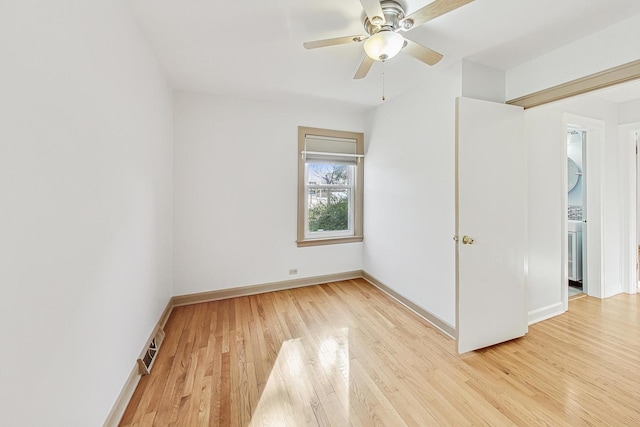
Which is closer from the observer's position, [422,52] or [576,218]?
[422,52]

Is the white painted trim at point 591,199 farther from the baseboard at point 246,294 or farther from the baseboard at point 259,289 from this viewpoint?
the baseboard at point 259,289

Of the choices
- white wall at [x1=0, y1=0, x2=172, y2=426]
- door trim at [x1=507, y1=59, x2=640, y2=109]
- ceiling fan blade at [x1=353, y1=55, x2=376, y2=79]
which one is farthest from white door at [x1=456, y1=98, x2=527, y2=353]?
white wall at [x1=0, y1=0, x2=172, y2=426]

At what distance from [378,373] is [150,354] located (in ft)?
5.97

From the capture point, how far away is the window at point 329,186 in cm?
343

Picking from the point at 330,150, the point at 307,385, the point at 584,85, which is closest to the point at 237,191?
the point at 330,150

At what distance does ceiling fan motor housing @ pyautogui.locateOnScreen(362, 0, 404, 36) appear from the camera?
4.85 feet

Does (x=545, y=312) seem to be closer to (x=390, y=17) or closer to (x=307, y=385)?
(x=307, y=385)

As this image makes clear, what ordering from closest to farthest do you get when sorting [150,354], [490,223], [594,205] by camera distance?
[150,354] → [490,223] → [594,205]

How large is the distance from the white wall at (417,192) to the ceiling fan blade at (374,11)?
114 centimetres

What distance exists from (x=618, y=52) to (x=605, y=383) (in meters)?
2.30

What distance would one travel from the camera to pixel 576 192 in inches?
145

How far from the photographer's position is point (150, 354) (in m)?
1.96

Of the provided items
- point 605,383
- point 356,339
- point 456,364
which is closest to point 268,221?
point 356,339

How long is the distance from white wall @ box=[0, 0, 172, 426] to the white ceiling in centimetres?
41
